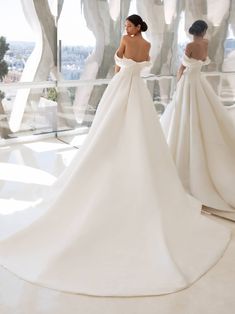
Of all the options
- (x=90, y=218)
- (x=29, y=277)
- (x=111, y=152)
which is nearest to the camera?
(x=29, y=277)

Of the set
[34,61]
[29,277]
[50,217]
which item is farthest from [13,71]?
[29,277]

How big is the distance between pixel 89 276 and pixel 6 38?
144 inches

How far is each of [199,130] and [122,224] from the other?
139 centimetres

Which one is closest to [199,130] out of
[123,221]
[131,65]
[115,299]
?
[131,65]

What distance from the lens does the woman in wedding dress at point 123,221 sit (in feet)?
7.32

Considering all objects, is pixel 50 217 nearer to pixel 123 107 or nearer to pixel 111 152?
pixel 111 152

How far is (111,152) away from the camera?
2740 millimetres

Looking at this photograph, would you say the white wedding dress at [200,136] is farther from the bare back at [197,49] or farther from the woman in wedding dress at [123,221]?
the woman in wedding dress at [123,221]

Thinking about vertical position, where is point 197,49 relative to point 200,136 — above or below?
above

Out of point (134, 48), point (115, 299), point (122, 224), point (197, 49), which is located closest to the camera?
point (115, 299)

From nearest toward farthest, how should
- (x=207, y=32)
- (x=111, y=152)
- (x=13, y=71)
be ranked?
(x=111, y=152) → (x=207, y=32) → (x=13, y=71)

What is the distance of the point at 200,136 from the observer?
138 inches

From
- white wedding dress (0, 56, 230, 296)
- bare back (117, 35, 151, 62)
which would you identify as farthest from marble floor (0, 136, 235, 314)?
bare back (117, 35, 151, 62)

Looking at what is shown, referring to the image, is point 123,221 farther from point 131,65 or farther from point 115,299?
point 131,65
